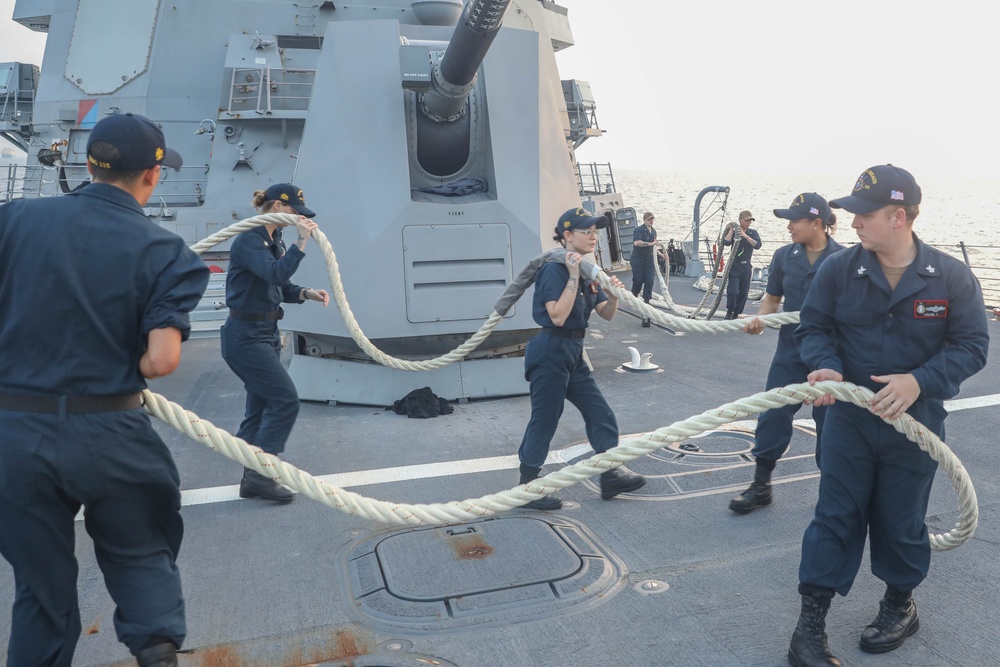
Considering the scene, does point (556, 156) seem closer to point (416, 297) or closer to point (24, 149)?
point (416, 297)

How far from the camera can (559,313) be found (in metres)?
4.16

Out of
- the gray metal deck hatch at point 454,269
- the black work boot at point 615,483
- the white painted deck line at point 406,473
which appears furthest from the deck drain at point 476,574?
the gray metal deck hatch at point 454,269

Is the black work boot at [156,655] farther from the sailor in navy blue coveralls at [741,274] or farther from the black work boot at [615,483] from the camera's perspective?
the sailor in navy blue coveralls at [741,274]

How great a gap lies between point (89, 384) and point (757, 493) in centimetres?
324

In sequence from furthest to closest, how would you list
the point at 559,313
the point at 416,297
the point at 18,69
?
the point at 18,69
the point at 416,297
the point at 559,313

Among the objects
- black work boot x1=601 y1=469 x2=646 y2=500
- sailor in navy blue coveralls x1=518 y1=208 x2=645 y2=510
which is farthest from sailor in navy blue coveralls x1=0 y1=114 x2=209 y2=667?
black work boot x1=601 y1=469 x2=646 y2=500

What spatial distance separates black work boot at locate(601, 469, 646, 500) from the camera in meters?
4.35

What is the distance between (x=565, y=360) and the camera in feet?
14.2

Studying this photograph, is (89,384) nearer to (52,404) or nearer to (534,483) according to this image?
(52,404)

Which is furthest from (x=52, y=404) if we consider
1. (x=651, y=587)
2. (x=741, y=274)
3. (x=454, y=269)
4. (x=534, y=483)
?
(x=741, y=274)

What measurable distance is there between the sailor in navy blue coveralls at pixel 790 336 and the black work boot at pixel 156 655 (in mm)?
2787

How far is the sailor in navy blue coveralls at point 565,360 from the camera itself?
4195 millimetres

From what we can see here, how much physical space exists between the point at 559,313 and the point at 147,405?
2176 millimetres

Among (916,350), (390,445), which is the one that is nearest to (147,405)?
(916,350)
